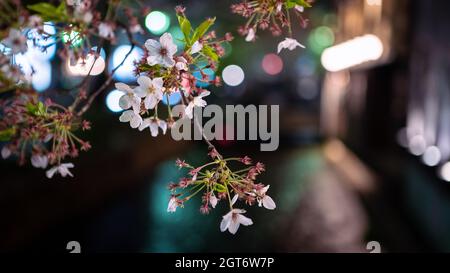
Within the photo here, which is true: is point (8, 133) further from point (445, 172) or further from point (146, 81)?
point (445, 172)

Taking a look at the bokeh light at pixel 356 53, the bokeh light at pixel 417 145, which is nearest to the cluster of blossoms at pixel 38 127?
the bokeh light at pixel 417 145

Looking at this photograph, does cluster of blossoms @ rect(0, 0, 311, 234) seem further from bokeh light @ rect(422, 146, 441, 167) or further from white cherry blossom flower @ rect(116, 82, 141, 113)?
bokeh light @ rect(422, 146, 441, 167)

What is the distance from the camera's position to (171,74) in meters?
1.29

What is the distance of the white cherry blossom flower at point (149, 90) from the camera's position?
124 cm

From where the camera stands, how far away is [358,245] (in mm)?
7035

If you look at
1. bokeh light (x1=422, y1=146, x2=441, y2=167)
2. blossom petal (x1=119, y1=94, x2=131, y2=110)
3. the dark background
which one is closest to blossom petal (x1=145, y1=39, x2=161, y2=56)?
blossom petal (x1=119, y1=94, x2=131, y2=110)

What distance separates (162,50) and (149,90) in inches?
3.7

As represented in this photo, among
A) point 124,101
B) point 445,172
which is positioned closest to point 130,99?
point 124,101

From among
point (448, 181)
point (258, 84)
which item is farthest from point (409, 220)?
point (258, 84)

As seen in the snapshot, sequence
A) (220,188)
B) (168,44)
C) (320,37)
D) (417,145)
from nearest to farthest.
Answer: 1. (168,44)
2. (220,188)
3. (417,145)
4. (320,37)

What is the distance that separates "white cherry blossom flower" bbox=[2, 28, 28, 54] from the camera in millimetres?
1291

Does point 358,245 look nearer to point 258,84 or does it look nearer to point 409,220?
point 409,220

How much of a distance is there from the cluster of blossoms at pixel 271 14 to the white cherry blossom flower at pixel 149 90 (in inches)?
11.1
